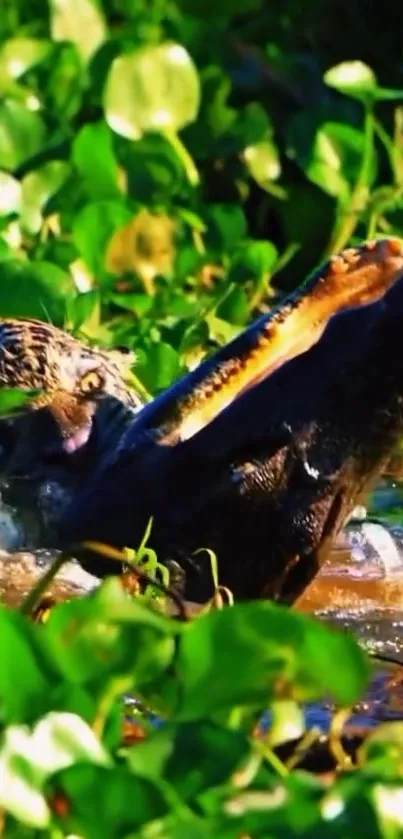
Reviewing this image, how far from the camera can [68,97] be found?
3986 mm

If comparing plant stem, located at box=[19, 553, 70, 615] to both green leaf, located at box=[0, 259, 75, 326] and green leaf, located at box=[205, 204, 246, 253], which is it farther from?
green leaf, located at box=[205, 204, 246, 253]

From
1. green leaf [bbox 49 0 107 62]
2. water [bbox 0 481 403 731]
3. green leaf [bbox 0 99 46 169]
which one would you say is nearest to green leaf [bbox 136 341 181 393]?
water [bbox 0 481 403 731]

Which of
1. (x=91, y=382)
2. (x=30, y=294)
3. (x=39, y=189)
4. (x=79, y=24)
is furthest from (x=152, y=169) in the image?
(x=91, y=382)

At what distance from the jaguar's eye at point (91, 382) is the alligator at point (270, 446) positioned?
185 millimetres

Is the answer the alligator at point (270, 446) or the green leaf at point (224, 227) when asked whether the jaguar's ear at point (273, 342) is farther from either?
the green leaf at point (224, 227)

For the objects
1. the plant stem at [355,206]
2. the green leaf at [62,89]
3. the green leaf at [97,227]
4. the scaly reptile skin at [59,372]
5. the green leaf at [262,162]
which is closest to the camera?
the scaly reptile skin at [59,372]

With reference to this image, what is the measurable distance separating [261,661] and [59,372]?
3.85 ft

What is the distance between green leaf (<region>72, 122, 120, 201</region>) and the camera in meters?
3.71

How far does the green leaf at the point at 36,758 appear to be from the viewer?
4.17 ft

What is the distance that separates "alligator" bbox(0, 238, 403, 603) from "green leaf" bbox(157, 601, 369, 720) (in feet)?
2.21

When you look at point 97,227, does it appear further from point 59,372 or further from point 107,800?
point 107,800

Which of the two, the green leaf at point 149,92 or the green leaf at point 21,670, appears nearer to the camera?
the green leaf at point 21,670

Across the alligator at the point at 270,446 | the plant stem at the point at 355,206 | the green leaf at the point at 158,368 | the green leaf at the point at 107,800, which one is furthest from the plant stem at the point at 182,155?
the green leaf at the point at 107,800

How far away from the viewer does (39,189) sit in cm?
373
